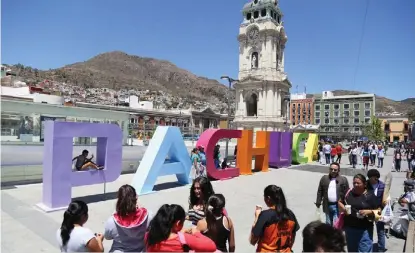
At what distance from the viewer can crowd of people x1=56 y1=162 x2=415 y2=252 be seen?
8.93 feet

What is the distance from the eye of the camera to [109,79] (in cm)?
14175

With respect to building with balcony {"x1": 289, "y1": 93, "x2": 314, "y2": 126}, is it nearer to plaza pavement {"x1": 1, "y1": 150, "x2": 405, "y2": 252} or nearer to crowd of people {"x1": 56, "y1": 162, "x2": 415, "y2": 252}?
plaza pavement {"x1": 1, "y1": 150, "x2": 405, "y2": 252}

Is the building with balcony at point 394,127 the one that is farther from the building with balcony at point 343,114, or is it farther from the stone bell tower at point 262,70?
the stone bell tower at point 262,70

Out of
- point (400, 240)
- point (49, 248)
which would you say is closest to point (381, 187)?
point (400, 240)

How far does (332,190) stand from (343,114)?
9746 cm

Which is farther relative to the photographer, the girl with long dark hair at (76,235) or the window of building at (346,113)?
the window of building at (346,113)

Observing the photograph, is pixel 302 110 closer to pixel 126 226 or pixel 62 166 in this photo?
pixel 62 166

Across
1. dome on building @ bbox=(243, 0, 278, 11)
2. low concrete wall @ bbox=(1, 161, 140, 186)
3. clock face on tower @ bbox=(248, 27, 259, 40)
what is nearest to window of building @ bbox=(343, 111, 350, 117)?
dome on building @ bbox=(243, 0, 278, 11)

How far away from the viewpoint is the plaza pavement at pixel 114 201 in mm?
5809

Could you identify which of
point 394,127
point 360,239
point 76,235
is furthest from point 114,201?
point 394,127

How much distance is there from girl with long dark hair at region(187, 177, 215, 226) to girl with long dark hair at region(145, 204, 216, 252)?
90 centimetres

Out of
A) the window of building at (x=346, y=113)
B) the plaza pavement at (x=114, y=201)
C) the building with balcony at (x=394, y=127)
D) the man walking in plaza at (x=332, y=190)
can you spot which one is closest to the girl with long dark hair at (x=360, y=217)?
the man walking in plaza at (x=332, y=190)

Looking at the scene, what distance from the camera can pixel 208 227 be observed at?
10.6ft

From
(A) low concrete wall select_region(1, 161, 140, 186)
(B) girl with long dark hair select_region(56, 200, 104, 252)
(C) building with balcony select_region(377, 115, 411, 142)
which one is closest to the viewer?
(B) girl with long dark hair select_region(56, 200, 104, 252)
